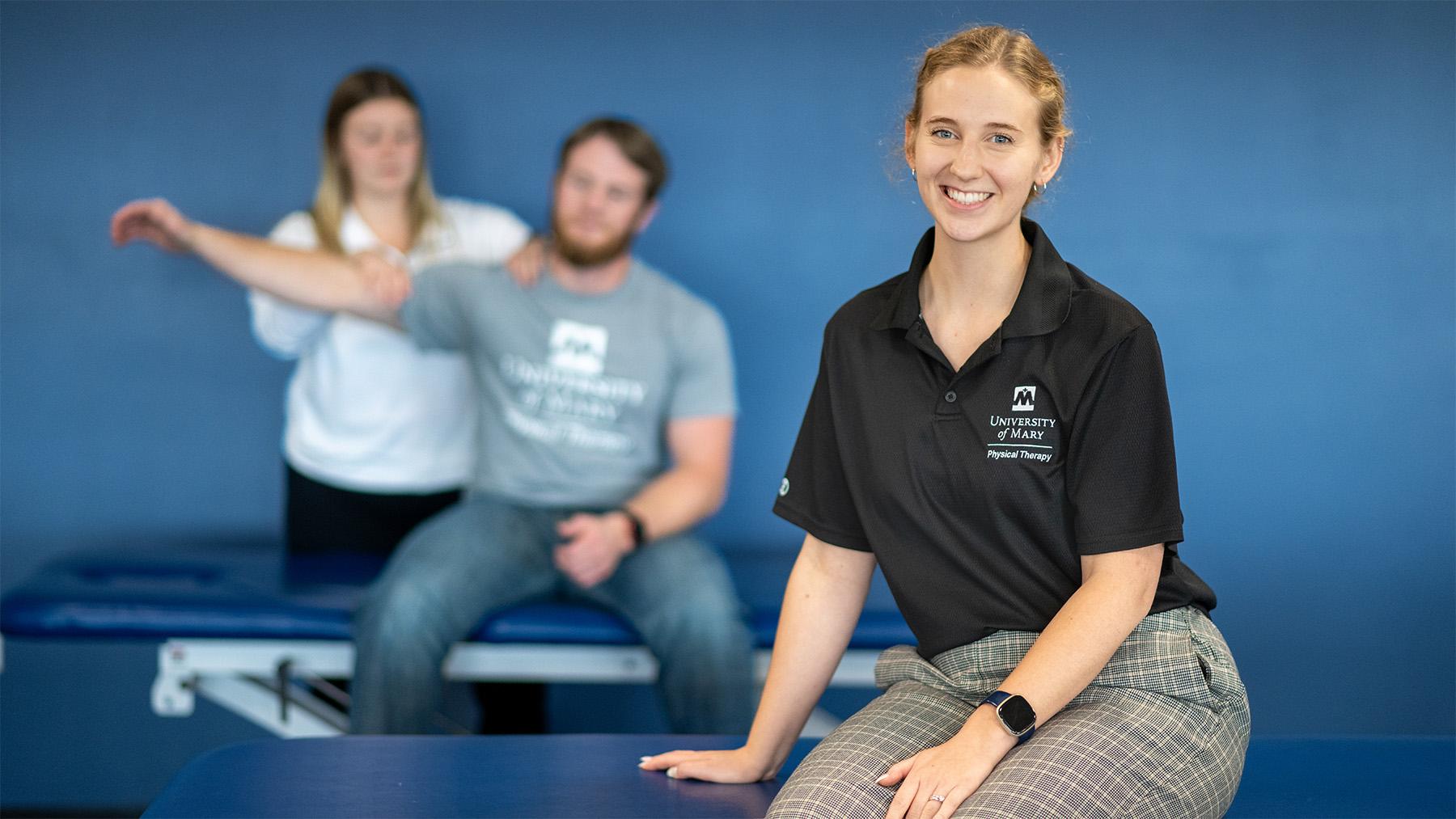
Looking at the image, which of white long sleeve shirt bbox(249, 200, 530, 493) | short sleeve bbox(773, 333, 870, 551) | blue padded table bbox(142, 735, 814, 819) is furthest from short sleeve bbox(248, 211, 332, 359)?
short sleeve bbox(773, 333, 870, 551)

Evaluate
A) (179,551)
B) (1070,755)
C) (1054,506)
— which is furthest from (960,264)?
(179,551)

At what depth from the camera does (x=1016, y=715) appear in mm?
1398

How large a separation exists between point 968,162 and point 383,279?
166 cm

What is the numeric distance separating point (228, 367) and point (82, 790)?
41.8 inches

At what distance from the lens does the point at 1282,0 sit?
3.19 meters

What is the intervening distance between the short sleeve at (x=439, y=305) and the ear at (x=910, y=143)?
1.41 meters

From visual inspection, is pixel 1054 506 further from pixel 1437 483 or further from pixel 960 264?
pixel 1437 483

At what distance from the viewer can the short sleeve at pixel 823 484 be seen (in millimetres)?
1621

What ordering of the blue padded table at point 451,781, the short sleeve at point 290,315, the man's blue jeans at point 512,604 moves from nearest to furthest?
the blue padded table at point 451,781 < the man's blue jeans at point 512,604 < the short sleeve at point 290,315

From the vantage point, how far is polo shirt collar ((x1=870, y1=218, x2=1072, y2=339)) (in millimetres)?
1495

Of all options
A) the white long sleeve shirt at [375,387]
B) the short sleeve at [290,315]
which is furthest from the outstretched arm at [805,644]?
the short sleeve at [290,315]

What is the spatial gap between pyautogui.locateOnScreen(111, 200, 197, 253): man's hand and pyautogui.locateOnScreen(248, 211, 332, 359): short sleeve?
0.20m

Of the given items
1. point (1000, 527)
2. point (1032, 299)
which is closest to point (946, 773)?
point (1000, 527)

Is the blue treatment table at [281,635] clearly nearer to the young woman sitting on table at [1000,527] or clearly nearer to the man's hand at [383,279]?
the man's hand at [383,279]
